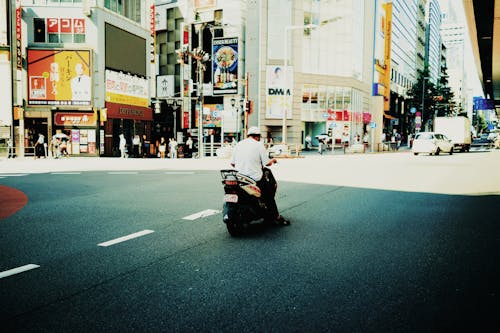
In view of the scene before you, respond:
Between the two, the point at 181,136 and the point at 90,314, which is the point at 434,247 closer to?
the point at 90,314

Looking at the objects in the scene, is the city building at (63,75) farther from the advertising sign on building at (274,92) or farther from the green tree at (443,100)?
the green tree at (443,100)

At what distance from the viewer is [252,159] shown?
716 centimetres

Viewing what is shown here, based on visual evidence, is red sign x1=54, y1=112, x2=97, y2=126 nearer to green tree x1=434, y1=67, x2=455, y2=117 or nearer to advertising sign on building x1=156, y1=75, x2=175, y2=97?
advertising sign on building x1=156, y1=75, x2=175, y2=97

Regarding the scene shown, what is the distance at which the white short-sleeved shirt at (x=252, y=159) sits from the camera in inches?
281

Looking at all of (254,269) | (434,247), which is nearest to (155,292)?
(254,269)

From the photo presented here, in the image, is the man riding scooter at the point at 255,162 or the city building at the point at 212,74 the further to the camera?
the city building at the point at 212,74

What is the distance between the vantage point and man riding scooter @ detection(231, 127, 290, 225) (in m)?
7.16

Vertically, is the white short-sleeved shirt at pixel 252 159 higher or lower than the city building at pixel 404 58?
lower

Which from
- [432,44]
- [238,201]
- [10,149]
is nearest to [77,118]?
[10,149]

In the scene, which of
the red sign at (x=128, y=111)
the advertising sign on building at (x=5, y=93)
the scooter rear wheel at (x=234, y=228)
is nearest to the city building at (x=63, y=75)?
the red sign at (x=128, y=111)

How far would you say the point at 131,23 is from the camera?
3644 centimetres

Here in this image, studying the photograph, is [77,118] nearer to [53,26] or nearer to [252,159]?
[53,26]

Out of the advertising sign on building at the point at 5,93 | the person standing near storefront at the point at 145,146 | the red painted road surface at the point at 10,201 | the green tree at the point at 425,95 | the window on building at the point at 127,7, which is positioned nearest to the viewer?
the red painted road surface at the point at 10,201

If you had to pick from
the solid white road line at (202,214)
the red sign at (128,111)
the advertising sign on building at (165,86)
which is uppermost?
the advertising sign on building at (165,86)
